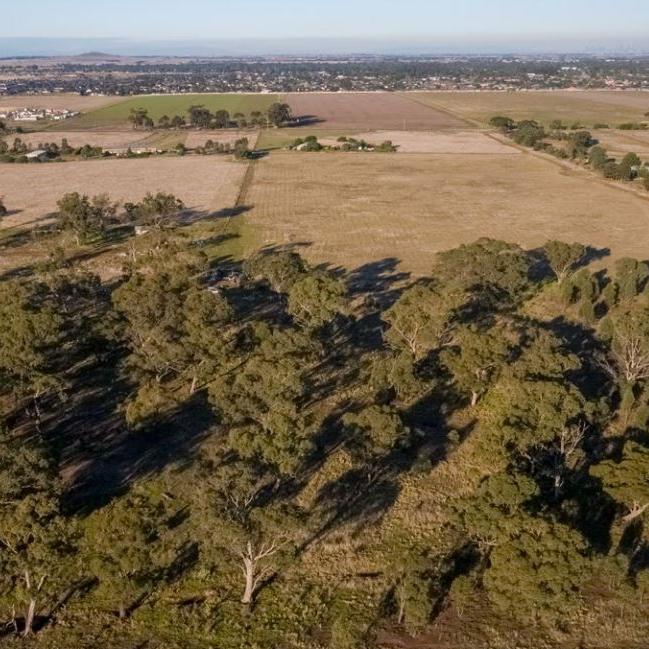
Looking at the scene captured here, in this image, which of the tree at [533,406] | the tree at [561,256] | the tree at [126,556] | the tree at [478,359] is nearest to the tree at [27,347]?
the tree at [126,556]

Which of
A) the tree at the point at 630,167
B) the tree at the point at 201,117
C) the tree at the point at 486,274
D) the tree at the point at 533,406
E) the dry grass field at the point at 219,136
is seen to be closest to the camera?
the tree at the point at 533,406

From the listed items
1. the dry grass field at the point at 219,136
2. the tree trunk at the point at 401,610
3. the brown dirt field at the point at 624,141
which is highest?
the brown dirt field at the point at 624,141

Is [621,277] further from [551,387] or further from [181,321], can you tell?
[181,321]

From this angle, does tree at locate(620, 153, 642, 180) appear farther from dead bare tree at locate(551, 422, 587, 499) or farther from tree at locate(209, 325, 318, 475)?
dead bare tree at locate(551, 422, 587, 499)

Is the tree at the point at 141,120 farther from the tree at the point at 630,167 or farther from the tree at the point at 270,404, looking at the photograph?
the tree at the point at 270,404

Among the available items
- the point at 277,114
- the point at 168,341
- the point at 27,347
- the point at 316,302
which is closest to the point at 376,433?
the point at 316,302

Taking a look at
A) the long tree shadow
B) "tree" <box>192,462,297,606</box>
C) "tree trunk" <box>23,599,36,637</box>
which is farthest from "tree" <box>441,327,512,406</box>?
"tree trunk" <box>23,599,36,637</box>

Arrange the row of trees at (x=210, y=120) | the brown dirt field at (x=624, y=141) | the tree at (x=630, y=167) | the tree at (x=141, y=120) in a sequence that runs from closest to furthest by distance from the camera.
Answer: the tree at (x=630, y=167)
the brown dirt field at (x=624, y=141)
the row of trees at (x=210, y=120)
the tree at (x=141, y=120)

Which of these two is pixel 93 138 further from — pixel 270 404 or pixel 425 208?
pixel 270 404
